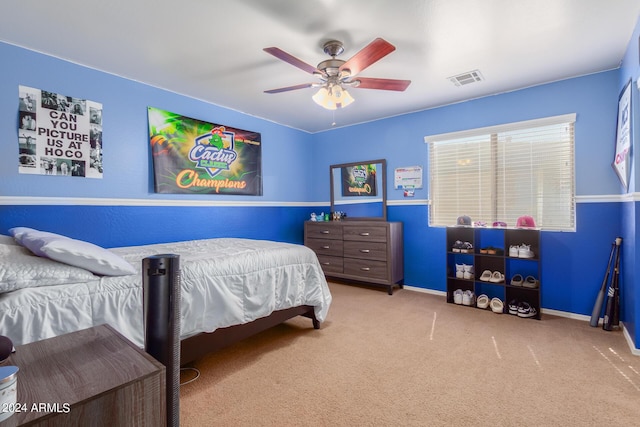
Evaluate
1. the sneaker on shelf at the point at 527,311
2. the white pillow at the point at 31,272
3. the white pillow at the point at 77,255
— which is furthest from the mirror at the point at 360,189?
the white pillow at the point at 31,272

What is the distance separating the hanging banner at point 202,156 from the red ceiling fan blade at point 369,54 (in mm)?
2053

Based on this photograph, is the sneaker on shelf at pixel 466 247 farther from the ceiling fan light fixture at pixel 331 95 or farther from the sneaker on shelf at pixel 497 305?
the ceiling fan light fixture at pixel 331 95

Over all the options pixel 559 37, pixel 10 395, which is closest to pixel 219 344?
pixel 10 395

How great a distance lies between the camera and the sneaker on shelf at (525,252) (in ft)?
10.3

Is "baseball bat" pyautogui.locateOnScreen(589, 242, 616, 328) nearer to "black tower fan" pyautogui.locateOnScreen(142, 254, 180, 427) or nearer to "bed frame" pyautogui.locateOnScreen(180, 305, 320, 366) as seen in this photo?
"bed frame" pyautogui.locateOnScreen(180, 305, 320, 366)

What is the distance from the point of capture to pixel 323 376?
203 cm

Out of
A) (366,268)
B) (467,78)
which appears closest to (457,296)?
(366,268)

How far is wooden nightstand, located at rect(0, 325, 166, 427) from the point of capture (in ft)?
2.02

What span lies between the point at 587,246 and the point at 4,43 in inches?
210

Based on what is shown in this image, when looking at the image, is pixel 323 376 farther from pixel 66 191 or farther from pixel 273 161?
pixel 273 161

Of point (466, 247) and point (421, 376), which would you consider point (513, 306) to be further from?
point (421, 376)

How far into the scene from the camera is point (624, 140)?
8.24 ft

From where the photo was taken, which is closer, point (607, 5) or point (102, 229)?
point (607, 5)

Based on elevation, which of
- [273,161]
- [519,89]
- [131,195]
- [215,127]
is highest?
[519,89]
